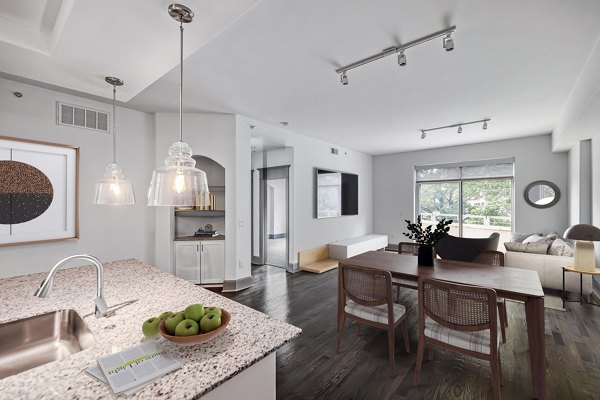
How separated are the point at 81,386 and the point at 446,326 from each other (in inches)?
80.8

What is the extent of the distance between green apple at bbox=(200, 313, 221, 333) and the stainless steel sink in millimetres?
585

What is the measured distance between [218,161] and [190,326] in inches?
131

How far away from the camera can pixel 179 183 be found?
1315 mm

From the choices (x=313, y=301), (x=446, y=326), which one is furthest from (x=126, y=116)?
(x=446, y=326)

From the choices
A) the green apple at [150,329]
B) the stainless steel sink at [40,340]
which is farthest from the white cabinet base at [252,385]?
the stainless steel sink at [40,340]

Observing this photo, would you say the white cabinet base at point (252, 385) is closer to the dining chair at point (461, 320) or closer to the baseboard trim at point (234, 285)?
the dining chair at point (461, 320)

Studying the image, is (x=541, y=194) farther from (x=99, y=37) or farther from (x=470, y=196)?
(x=99, y=37)

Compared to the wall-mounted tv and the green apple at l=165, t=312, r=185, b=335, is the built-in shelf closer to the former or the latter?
the wall-mounted tv

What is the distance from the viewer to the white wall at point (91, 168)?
294cm

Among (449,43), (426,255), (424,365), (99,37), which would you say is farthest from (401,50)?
(424,365)

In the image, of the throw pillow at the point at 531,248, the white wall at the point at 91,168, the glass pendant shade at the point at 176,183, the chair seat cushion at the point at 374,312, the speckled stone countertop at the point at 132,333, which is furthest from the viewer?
the throw pillow at the point at 531,248

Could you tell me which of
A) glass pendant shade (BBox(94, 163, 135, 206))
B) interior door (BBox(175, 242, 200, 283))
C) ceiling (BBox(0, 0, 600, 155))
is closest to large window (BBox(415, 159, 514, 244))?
ceiling (BBox(0, 0, 600, 155))

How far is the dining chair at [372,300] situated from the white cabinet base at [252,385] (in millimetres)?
1283

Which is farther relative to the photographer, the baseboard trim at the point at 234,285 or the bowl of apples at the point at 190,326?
the baseboard trim at the point at 234,285
